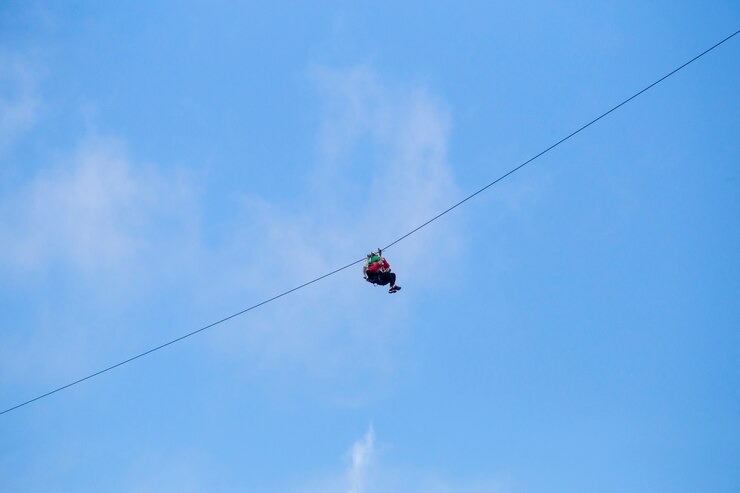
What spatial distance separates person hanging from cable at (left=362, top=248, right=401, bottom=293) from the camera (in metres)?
14.7

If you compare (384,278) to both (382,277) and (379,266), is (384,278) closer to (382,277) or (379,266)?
(382,277)

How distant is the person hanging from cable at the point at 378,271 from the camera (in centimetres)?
1472

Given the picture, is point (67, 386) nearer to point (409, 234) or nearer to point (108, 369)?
point (108, 369)

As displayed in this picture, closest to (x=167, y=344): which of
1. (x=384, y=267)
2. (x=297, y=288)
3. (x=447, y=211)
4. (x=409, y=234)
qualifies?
(x=297, y=288)

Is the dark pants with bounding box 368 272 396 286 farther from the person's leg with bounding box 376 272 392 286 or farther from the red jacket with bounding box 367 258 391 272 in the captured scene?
the red jacket with bounding box 367 258 391 272

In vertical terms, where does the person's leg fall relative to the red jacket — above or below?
below

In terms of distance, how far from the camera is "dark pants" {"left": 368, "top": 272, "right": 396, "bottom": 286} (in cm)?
1474

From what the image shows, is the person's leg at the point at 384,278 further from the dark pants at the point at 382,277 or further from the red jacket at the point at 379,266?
the red jacket at the point at 379,266

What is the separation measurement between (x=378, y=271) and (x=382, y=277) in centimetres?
25

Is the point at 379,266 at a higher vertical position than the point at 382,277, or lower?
higher

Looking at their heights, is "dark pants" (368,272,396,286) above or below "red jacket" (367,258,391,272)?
below

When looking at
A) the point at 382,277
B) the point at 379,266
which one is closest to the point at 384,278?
the point at 382,277

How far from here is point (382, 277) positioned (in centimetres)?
1477

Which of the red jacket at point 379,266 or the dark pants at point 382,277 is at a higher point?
the red jacket at point 379,266
